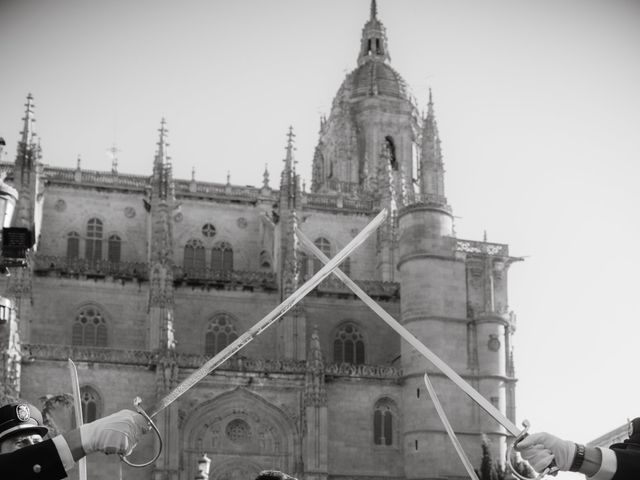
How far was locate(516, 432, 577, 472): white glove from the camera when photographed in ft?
20.1

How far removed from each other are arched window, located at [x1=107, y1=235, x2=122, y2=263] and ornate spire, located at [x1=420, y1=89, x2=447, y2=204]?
55.1ft

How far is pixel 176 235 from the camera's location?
174 feet

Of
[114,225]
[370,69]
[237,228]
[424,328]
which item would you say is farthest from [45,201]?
[370,69]

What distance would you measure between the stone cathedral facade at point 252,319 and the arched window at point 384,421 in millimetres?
62

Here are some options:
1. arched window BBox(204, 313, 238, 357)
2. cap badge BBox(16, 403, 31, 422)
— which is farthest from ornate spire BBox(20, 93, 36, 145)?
cap badge BBox(16, 403, 31, 422)

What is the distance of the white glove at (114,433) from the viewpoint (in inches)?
231

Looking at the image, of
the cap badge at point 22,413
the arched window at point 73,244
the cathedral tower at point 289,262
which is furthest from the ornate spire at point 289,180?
the cap badge at point 22,413

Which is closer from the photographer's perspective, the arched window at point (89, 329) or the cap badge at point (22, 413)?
the cap badge at point (22, 413)

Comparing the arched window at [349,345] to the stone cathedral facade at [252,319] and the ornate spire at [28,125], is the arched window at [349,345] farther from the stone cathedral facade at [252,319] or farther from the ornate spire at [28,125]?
the ornate spire at [28,125]

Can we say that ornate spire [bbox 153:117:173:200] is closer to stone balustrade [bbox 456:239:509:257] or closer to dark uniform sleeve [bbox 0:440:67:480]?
stone balustrade [bbox 456:239:509:257]

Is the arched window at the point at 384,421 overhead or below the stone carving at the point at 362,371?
below

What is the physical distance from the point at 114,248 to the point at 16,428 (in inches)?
1808

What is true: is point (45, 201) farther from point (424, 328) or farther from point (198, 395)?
point (424, 328)

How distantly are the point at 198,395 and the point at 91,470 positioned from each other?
4647 millimetres
